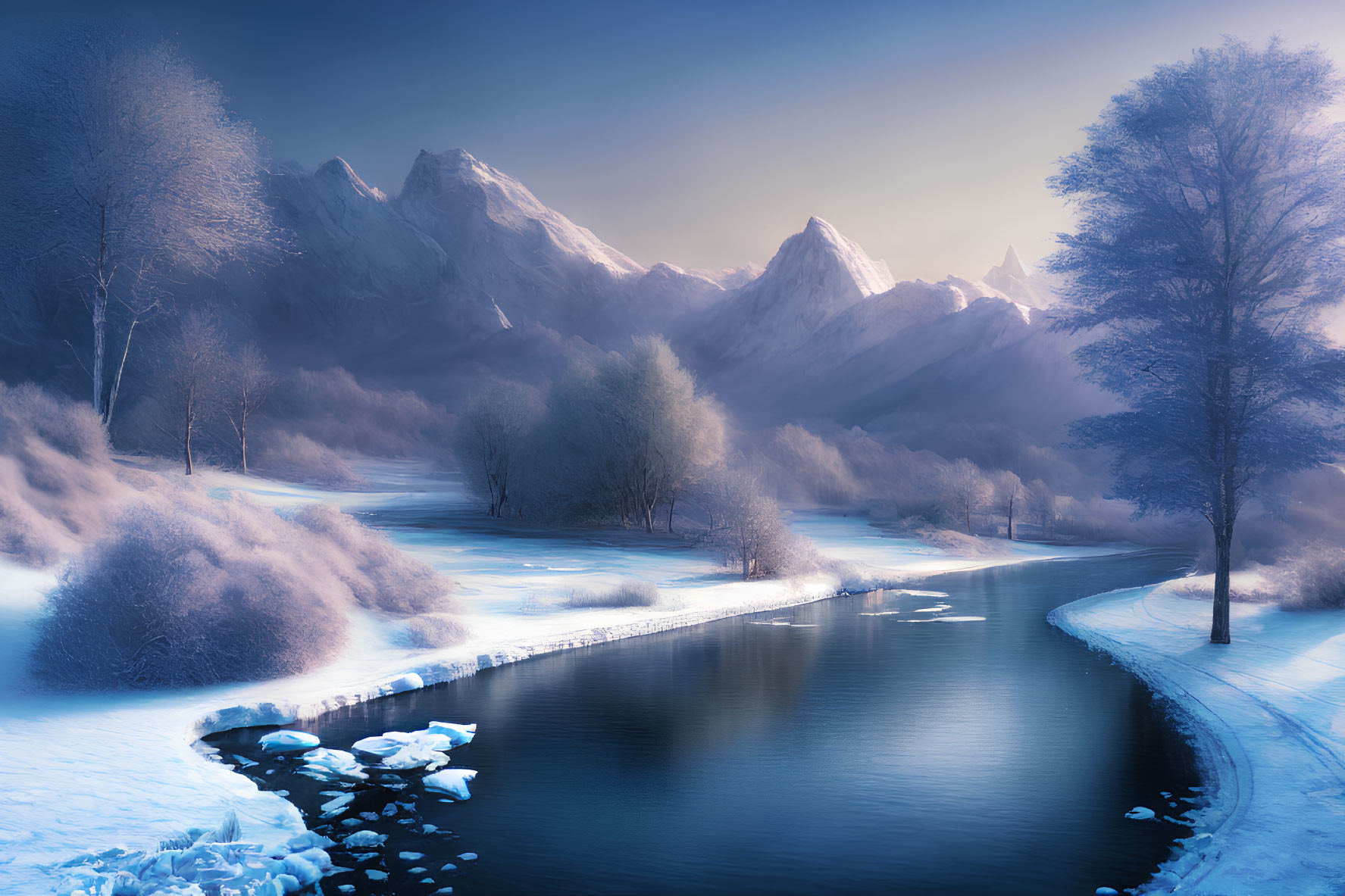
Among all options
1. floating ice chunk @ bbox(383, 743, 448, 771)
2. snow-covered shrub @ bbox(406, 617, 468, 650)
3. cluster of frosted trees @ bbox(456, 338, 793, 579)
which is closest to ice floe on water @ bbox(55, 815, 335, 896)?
floating ice chunk @ bbox(383, 743, 448, 771)

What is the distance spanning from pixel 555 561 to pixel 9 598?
2101 centimetres

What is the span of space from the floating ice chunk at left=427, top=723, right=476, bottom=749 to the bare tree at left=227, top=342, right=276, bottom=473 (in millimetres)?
41204

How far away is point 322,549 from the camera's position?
19.3 metres

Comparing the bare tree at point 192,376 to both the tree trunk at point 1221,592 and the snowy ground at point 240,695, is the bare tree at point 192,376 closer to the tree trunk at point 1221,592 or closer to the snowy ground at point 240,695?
the snowy ground at point 240,695

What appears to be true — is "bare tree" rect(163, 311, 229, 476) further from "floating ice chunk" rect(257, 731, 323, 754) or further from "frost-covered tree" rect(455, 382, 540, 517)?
"floating ice chunk" rect(257, 731, 323, 754)

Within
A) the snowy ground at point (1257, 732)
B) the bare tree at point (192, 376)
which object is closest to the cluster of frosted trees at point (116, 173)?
the bare tree at point (192, 376)

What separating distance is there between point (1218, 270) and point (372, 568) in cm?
1951

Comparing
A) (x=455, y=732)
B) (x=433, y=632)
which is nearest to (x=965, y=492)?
(x=433, y=632)

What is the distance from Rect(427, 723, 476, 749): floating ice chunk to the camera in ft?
40.3

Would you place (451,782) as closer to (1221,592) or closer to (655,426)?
(1221,592)

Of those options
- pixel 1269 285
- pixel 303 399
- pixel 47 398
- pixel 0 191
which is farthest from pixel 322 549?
pixel 303 399

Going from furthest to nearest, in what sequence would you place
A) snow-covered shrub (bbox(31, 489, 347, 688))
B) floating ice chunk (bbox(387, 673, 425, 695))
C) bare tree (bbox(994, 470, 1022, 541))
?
bare tree (bbox(994, 470, 1022, 541)) → floating ice chunk (bbox(387, 673, 425, 695)) → snow-covered shrub (bbox(31, 489, 347, 688))

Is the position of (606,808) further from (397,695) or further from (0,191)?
(0,191)

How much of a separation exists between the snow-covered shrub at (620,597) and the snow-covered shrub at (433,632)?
630cm
